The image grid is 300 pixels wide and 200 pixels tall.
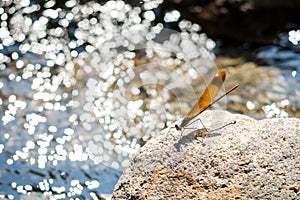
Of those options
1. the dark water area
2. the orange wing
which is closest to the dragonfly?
the orange wing

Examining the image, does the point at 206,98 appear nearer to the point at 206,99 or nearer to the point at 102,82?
the point at 206,99

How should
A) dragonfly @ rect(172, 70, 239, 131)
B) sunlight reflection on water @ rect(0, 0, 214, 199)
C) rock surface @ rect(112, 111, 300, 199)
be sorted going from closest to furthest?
rock surface @ rect(112, 111, 300, 199)
dragonfly @ rect(172, 70, 239, 131)
sunlight reflection on water @ rect(0, 0, 214, 199)

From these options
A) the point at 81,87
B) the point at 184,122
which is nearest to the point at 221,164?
the point at 184,122

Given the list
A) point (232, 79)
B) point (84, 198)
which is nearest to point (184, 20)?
point (232, 79)

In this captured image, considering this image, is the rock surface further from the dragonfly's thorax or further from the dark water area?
the dark water area

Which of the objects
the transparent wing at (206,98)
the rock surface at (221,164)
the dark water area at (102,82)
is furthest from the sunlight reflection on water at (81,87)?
the transparent wing at (206,98)

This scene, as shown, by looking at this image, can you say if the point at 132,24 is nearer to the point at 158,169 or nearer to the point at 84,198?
the point at 84,198
